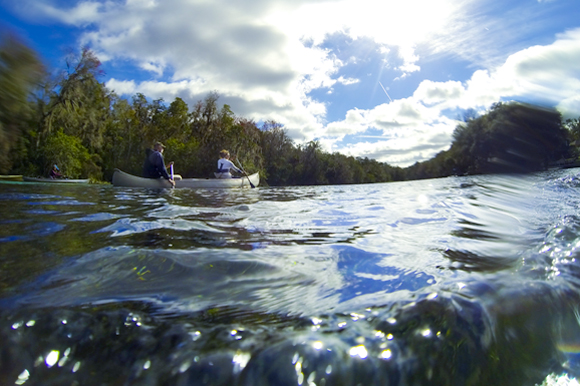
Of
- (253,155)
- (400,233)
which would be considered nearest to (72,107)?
(253,155)

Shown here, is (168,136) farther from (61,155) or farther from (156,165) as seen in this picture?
(156,165)

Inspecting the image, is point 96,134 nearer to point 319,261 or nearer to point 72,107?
point 72,107

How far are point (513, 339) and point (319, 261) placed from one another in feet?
3.62

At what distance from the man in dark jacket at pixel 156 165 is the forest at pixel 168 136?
4131 millimetres

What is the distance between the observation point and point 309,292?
142 cm

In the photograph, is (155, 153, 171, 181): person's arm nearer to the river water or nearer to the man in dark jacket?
the man in dark jacket

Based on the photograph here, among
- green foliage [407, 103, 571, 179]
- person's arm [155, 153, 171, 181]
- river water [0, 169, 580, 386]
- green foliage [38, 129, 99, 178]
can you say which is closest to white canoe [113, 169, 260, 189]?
person's arm [155, 153, 171, 181]

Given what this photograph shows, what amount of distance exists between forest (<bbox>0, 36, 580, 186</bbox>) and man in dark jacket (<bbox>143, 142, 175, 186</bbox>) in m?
4.13

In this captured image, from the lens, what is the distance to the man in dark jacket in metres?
13.9

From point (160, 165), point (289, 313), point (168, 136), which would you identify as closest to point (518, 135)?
point (289, 313)

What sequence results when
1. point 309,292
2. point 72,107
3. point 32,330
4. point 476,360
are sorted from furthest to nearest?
point 72,107, point 309,292, point 32,330, point 476,360

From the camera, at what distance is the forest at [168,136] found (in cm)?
330

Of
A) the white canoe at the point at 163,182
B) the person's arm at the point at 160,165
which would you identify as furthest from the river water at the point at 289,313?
the white canoe at the point at 163,182

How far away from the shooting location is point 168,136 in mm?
44844
